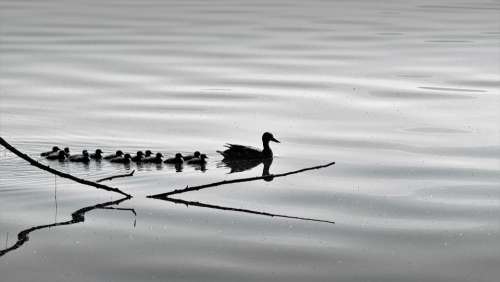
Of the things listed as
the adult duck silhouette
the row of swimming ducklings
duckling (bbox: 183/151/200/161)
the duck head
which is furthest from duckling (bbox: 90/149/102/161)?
the duck head

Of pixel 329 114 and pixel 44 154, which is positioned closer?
pixel 44 154

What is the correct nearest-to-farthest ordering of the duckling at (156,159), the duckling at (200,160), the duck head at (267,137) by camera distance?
the duckling at (156,159) < the duckling at (200,160) < the duck head at (267,137)

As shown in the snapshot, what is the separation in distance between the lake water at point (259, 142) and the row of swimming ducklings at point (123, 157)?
164 millimetres

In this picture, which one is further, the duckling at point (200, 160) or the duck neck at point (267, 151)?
the duck neck at point (267, 151)

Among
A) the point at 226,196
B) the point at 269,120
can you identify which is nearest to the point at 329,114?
the point at 269,120

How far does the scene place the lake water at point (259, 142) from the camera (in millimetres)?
9695

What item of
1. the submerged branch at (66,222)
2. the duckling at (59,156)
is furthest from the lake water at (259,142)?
the duckling at (59,156)

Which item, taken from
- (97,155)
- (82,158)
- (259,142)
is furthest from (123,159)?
(259,142)

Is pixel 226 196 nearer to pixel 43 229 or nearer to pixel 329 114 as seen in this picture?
pixel 43 229

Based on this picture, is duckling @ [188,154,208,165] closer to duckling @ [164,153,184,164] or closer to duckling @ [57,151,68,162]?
duckling @ [164,153,184,164]

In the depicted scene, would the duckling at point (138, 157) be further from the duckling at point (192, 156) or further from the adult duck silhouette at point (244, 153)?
the adult duck silhouette at point (244, 153)

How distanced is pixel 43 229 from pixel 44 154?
4.22 metres

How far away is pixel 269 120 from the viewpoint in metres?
17.8

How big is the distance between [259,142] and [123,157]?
258cm
